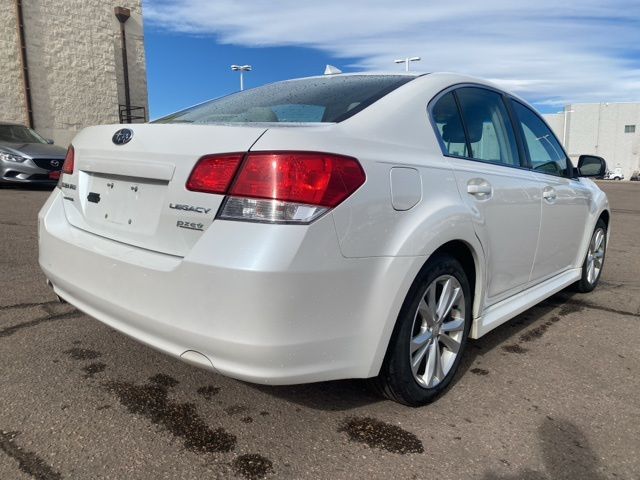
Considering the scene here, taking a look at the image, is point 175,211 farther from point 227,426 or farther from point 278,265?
point 227,426

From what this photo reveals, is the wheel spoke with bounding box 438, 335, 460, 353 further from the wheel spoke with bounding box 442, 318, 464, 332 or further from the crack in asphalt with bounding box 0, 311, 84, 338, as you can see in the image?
the crack in asphalt with bounding box 0, 311, 84, 338

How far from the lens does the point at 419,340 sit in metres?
2.40

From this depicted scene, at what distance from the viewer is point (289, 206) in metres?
1.85

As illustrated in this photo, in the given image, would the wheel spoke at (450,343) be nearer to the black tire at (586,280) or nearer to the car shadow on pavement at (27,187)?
the black tire at (586,280)

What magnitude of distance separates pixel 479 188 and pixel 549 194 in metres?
1.02

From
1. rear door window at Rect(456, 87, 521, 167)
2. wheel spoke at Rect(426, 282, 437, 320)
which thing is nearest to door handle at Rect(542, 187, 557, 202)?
rear door window at Rect(456, 87, 521, 167)

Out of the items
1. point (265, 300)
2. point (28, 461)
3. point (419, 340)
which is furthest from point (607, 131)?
point (28, 461)

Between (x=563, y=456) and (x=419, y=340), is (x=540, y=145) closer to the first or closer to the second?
(x=419, y=340)

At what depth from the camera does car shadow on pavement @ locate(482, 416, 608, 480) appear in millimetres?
1977

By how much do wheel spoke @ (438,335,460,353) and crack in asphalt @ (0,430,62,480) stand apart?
1709 millimetres

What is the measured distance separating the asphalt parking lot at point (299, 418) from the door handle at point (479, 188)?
0.96 meters

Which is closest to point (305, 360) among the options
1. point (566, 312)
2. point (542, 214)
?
point (542, 214)

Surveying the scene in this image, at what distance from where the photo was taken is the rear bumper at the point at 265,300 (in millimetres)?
1814

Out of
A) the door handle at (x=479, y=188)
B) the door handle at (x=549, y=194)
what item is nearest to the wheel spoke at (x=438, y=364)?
the door handle at (x=479, y=188)
